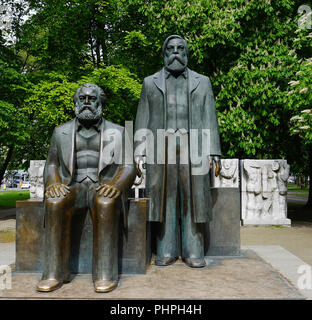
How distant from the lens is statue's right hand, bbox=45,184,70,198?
383 centimetres

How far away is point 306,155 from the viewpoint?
50.7 feet

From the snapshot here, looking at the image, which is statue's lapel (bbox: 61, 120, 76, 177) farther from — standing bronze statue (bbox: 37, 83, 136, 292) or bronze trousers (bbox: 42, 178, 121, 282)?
bronze trousers (bbox: 42, 178, 121, 282)

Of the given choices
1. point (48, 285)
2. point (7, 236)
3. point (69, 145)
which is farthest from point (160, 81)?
point (7, 236)

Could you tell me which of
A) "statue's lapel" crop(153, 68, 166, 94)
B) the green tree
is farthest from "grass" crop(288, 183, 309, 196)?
"statue's lapel" crop(153, 68, 166, 94)

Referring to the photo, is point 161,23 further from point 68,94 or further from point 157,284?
point 157,284

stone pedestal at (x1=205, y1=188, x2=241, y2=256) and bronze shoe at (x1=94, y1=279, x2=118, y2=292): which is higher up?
stone pedestal at (x1=205, y1=188, x2=241, y2=256)

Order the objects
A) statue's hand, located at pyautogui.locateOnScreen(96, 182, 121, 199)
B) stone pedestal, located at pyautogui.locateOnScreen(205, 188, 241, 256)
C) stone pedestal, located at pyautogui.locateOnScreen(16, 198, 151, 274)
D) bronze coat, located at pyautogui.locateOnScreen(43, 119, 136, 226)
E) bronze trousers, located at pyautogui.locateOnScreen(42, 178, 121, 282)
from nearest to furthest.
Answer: bronze trousers, located at pyautogui.locateOnScreen(42, 178, 121, 282) < statue's hand, located at pyautogui.locateOnScreen(96, 182, 121, 199) < bronze coat, located at pyautogui.locateOnScreen(43, 119, 136, 226) < stone pedestal, located at pyautogui.locateOnScreen(16, 198, 151, 274) < stone pedestal, located at pyautogui.locateOnScreen(205, 188, 241, 256)

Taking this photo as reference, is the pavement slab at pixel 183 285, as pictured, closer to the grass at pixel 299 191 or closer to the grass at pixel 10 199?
the grass at pixel 10 199

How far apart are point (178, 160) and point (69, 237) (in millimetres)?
1575

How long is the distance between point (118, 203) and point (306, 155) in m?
13.3

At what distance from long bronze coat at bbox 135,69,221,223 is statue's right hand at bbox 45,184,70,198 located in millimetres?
1093

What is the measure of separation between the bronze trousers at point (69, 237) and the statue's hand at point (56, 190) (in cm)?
4

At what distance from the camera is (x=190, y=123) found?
4.65 m

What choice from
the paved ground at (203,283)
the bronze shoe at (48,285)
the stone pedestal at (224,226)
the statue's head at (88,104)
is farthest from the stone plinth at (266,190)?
the bronze shoe at (48,285)
